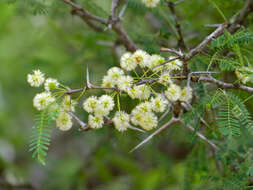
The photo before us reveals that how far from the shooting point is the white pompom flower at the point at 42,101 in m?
0.96

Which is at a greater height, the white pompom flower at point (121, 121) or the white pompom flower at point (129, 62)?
the white pompom flower at point (129, 62)

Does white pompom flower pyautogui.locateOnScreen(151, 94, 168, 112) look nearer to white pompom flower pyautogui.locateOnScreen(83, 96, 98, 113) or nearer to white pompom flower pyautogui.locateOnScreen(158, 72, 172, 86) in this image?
white pompom flower pyautogui.locateOnScreen(158, 72, 172, 86)

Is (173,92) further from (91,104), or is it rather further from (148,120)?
(91,104)

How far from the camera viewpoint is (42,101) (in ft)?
3.18

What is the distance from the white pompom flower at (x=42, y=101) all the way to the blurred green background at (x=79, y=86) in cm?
57

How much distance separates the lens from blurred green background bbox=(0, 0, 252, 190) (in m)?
1.74

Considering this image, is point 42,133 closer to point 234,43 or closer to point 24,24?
point 234,43

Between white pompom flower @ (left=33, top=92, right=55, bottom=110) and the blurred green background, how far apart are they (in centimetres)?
57

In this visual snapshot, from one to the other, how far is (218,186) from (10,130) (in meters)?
3.16

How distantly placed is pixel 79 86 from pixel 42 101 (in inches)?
45.8

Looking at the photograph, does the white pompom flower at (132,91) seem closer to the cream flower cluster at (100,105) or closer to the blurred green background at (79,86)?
the cream flower cluster at (100,105)

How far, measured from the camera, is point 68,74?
262 cm

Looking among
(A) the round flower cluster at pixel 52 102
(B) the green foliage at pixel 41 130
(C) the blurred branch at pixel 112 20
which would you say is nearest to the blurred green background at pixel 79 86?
(C) the blurred branch at pixel 112 20

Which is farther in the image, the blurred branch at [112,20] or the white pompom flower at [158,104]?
the blurred branch at [112,20]
